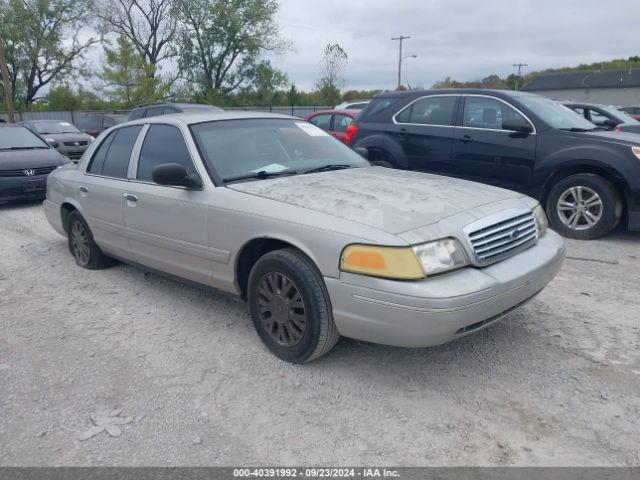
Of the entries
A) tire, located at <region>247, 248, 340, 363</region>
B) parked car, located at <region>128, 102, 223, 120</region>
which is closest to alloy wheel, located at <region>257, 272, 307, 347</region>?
tire, located at <region>247, 248, 340, 363</region>

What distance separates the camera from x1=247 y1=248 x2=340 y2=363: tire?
3066mm

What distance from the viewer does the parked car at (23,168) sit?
8758mm

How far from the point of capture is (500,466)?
2.41 m

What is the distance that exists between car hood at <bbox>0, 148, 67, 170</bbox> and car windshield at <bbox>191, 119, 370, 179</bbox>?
6309mm

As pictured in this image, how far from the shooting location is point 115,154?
4.91m

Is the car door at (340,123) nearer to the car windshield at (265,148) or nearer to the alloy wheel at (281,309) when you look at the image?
the car windshield at (265,148)

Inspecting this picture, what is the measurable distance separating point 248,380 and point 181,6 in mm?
40398

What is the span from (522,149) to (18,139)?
8.84 metres

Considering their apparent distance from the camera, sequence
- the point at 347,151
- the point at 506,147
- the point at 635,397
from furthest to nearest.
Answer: the point at 506,147, the point at 347,151, the point at 635,397

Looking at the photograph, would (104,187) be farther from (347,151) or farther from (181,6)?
(181,6)

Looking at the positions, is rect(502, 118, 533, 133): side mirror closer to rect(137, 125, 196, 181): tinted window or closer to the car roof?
the car roof

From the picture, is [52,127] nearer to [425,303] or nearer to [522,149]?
[522,149]

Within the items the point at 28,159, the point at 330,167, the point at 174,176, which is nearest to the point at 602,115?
the point at 330,167

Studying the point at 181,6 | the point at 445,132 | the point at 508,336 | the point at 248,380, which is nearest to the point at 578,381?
the point at 508,336
